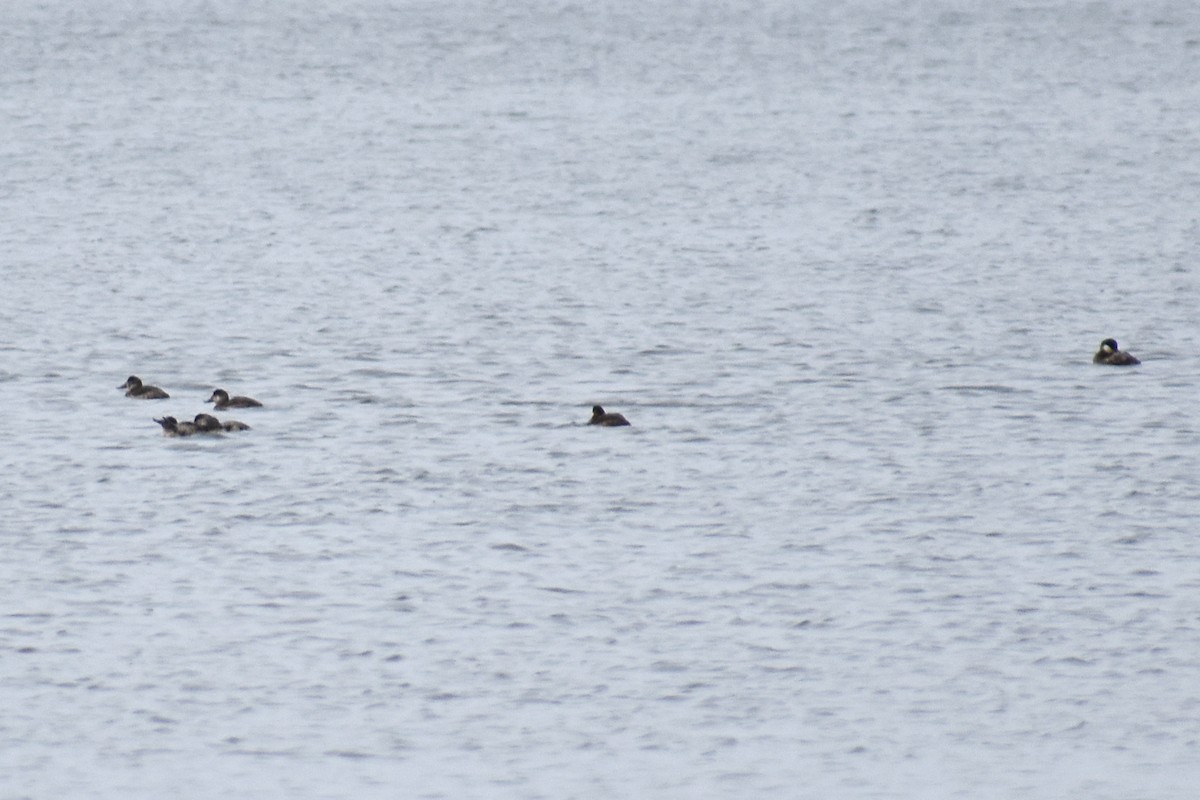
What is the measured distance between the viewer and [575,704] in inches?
573

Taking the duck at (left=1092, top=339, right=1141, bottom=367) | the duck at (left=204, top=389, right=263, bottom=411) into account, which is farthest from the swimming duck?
the duck at (left=1092, top=339, right=1141, bottom=367)

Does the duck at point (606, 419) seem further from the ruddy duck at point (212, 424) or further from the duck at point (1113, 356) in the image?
the duck at point (1113, 356)

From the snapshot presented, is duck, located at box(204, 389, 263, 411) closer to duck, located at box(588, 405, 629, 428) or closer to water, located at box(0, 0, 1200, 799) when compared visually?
water, located at box(0, 0, 1200, 799)

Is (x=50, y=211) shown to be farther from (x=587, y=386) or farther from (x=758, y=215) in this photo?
(x=587, y=386)

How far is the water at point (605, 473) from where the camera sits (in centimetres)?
1410

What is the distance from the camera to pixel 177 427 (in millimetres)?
21828

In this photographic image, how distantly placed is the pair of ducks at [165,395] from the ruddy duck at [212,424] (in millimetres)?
696

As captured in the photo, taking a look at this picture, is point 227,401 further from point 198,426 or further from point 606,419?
point 606,419

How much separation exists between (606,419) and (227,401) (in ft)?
12.4

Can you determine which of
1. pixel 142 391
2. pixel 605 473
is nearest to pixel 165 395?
pixel 142 391

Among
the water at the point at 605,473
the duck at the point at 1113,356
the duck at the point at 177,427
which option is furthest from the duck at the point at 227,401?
A: the duck at the point at 1113,356

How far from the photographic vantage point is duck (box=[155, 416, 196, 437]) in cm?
2180

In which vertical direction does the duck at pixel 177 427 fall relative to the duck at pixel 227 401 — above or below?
below

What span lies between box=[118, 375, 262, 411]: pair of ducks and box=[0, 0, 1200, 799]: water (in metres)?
0.16
